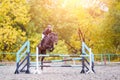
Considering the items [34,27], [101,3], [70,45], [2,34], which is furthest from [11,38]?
[101,3]

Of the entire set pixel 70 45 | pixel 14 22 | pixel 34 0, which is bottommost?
pixel 70 45

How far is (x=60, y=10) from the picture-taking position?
3628cm

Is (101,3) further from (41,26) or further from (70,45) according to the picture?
(41,26)

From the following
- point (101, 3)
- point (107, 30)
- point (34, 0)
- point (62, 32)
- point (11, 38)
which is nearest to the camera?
point (11, 38)

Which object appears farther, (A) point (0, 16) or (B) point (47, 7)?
(B) point (47, 7)

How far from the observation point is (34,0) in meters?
34.2

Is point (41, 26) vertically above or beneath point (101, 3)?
beneath

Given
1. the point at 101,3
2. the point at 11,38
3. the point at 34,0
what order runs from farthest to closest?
the point at 101,3
the point at 34,0
the point at 11,38

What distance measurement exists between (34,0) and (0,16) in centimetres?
509

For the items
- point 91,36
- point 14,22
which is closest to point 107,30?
point 91,36

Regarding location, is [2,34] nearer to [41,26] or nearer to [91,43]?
[41,26]

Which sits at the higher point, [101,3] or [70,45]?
[101,3]

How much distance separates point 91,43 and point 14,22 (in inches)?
395

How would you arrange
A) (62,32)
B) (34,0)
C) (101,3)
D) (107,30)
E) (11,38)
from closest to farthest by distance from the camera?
(11,38), (107,30), (34,0), (62,32), (101,3)
